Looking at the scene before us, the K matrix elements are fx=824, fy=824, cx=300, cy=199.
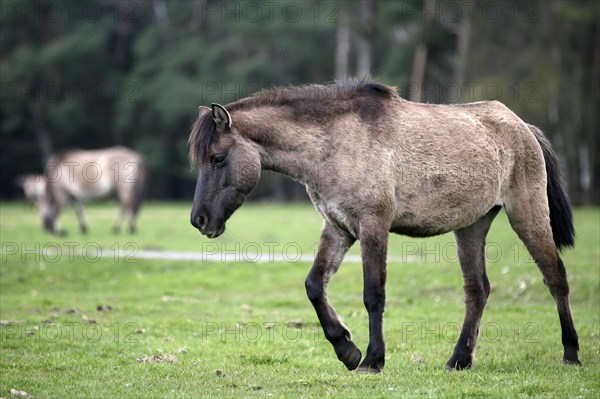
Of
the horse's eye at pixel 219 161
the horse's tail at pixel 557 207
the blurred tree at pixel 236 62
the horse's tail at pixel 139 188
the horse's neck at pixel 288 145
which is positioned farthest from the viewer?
the blurred tree at pixel 236 62

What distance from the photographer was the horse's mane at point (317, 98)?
8258 millimetres

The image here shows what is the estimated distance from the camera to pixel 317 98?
27.5ft

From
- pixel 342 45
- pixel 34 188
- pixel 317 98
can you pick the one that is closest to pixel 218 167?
pixel 317 98

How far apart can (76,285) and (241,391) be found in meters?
10.0

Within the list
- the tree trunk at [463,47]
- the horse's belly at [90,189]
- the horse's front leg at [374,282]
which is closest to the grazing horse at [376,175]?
the horse's front leg at [374,282]

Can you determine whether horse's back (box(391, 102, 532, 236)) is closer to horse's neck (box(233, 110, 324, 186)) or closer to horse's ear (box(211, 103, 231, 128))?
horse's neck (box(233, 110, 324, 186))

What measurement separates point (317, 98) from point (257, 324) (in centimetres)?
405

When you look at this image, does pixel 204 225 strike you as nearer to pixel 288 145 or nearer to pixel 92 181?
pixel 288 145

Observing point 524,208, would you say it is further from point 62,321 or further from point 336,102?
point 62,321

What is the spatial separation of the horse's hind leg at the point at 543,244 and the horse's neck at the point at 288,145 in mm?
2296

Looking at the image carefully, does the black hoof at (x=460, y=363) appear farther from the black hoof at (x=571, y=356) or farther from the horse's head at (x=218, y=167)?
the horse's head at (x=218, y=167)

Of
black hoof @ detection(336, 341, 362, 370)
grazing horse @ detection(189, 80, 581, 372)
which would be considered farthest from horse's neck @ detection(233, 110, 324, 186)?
black hoof @ detection(336, 341, 362, 370)

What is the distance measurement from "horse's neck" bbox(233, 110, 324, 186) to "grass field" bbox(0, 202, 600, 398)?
78.6 inches

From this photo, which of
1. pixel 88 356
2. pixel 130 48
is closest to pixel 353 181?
pixel 88 356
